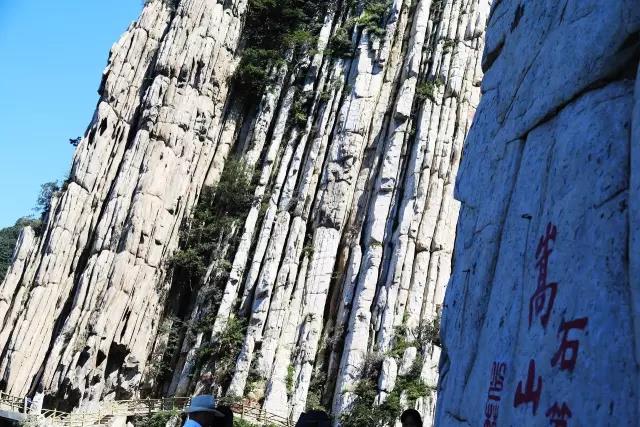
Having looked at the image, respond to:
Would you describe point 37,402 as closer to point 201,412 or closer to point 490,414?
point 201,412

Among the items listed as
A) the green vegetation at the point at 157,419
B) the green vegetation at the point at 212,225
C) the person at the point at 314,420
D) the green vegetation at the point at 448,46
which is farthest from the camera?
the green vegetation at the point at 448,46

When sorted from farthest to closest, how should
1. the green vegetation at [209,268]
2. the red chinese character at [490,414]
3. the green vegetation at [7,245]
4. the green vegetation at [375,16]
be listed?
1. the green vegetation at [7,245]
2. the green vegetation at [375,16]
3. the green vegetation at [209,268]
4. the red chinese character at [490,414]

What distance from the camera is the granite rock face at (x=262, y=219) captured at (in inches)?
717

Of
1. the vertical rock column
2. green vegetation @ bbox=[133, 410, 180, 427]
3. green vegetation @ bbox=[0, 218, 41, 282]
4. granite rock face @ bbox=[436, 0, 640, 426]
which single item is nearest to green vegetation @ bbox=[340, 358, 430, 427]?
green vegetation @ bbox=[133, 410, 180, 427]

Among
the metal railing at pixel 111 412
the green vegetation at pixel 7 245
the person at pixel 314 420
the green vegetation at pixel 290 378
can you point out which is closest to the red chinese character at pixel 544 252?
the person at pixel 314 420

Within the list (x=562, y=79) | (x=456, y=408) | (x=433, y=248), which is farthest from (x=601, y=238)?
(x=433, y=248)

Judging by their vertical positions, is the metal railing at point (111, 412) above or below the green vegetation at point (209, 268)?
below

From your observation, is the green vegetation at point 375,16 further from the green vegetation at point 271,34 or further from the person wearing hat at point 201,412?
the person wearing hat at point 201,412

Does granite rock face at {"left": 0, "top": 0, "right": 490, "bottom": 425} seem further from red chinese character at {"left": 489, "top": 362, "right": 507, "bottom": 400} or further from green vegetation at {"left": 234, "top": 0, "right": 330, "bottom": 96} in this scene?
red chinese character at {"left": 489, "top": 362, "right": 507, "bottom": 400}

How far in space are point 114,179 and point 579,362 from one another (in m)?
19.6

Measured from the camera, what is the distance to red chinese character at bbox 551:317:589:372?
298cm

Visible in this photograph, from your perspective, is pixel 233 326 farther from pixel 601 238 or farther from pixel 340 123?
pixel 601 238

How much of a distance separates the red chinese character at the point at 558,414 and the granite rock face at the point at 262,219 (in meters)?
13.7

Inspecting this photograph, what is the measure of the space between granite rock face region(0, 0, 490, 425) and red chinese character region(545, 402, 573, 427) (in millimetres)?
13737
